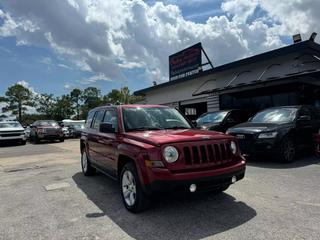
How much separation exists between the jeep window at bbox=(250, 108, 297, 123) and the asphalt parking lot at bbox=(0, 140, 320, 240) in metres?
2.38

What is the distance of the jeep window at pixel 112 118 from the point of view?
5525 mm

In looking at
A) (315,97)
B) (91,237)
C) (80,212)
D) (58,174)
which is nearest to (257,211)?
(91,237)

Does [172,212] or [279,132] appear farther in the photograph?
[279,132]

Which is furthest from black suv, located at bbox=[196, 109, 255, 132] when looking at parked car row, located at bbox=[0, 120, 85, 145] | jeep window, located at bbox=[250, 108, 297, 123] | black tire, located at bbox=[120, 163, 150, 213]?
parked car row, located at bbox=[0, 120, 85, 145]

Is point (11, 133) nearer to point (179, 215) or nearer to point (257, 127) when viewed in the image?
point (257, 127)

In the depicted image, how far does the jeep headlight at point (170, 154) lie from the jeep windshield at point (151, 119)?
3.69 ft

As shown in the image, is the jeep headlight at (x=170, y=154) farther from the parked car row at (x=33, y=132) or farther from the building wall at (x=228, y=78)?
the parked car row at (x=33, y=132)

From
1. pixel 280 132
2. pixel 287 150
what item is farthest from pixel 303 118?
pixel 287 150

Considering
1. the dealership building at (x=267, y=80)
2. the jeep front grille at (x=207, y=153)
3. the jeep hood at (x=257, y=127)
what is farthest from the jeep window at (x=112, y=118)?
the dealership building at (x=267, y=80)

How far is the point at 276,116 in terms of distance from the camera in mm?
9227

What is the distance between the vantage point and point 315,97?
14.6m

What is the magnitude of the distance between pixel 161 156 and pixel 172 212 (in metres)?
1.02

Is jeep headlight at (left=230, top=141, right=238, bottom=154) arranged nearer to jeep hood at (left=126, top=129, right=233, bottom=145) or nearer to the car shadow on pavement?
jeep hood at (left=126, top=129, right=233, bottom=145)

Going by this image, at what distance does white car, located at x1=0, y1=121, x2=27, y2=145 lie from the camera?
2066 cm
